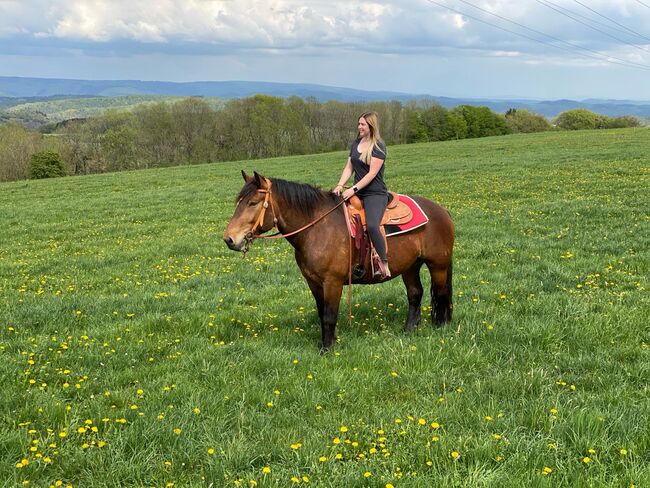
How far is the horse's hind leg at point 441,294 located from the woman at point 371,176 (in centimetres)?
95

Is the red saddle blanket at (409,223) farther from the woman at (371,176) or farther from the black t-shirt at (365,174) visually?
the black t-shirt at (365,174)

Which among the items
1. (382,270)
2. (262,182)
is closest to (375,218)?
(382,270)

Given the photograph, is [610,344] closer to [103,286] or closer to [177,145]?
[103,286]

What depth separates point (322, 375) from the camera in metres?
5.97

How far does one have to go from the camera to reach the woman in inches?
273

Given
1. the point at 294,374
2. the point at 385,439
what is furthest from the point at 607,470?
the point at 294,374

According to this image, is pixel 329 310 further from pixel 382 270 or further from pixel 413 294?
pixel 413 294

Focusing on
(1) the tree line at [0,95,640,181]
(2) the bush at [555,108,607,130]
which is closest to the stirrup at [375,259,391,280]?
(1) the tree line at [0,95,640,181]

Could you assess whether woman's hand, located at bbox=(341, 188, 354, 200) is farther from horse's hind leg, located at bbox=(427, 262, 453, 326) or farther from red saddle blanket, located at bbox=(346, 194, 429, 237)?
horse's hind leg, located at bbox=(427, 262, 453, 326)

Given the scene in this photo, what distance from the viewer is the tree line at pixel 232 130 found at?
7138 cm

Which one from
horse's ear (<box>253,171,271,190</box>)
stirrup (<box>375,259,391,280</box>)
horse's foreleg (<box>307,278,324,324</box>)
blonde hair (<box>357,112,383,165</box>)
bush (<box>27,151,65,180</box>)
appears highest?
blonde hair (<box>357,112,383,165</box>)

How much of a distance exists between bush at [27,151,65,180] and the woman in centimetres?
6275

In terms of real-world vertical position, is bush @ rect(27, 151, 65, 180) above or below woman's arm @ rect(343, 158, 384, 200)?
below

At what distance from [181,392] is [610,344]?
17.7 ft
